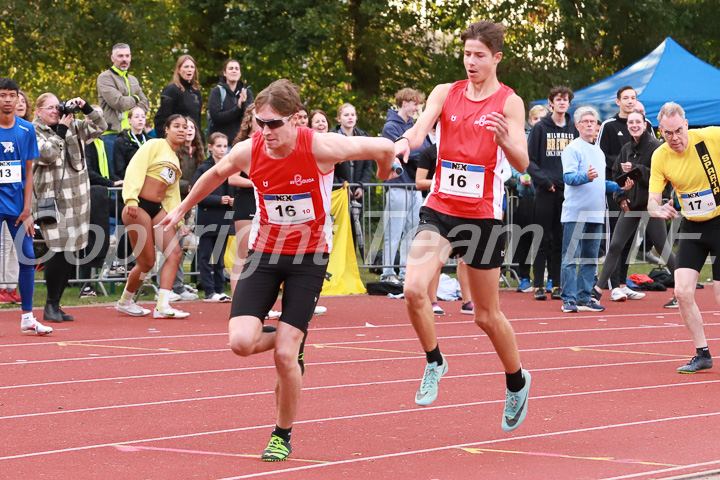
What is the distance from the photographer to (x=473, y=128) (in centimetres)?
653

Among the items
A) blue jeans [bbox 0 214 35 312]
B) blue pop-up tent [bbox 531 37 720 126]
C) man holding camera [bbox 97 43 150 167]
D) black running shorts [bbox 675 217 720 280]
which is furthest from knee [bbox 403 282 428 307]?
blue pop-up tent [bbox 531 37 720 126]

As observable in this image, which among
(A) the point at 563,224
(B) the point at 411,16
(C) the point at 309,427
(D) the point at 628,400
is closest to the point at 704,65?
(A) the point at 563,224

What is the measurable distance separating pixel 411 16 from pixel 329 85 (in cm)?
320

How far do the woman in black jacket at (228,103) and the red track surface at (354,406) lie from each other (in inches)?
148

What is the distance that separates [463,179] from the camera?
257 inches

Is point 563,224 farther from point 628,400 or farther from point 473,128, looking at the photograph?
point 473,128

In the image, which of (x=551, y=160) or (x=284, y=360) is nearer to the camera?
(x=284, y=360)

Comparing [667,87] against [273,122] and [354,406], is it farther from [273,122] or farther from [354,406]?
[273,122]

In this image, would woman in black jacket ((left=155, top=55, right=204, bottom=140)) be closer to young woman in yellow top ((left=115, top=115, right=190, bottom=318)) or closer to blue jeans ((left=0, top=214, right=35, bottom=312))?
young woman in yellow top ((left=115, top=115, right=190, bottom=318))

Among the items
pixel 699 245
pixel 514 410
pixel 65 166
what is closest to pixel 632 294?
pixel 699 245

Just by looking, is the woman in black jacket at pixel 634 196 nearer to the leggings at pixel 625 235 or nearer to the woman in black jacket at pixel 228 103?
the leggings at pixel 625 235

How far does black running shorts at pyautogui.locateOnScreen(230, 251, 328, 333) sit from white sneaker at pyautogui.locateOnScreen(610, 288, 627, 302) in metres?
9.19

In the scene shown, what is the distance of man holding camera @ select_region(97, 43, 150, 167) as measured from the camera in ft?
47.1

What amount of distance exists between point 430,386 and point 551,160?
25.4 ft
